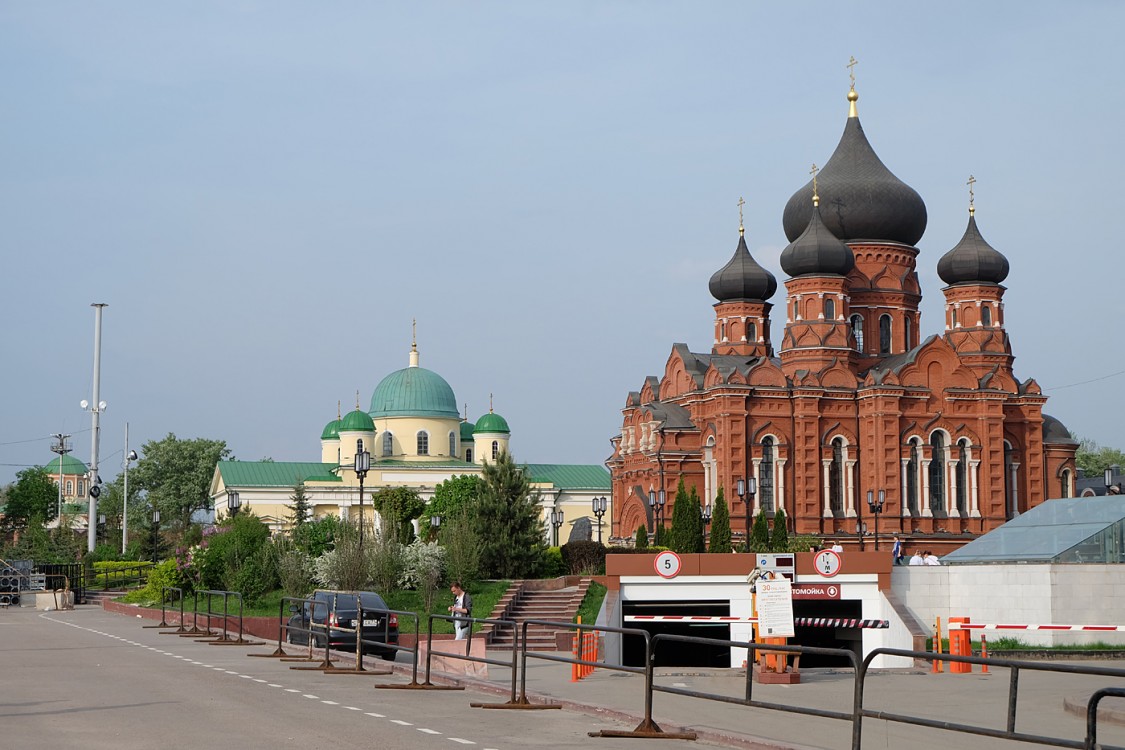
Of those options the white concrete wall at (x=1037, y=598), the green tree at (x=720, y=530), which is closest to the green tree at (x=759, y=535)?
the green tree at (x=720, y=530)

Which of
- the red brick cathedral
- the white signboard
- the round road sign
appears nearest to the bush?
the red brick cathedral

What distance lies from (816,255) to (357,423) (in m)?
40.9

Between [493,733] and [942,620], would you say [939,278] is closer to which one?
[942,620]

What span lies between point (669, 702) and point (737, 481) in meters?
41.1

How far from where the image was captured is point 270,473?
315 ft

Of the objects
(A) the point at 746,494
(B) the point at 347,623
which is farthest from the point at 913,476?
(B) the point at 347,623

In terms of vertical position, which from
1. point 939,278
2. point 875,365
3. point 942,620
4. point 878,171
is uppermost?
point 878,171

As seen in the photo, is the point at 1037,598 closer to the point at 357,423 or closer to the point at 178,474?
Answer: the point at 357,423

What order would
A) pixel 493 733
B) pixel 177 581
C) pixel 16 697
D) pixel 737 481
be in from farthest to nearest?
pixel 737 481
pixel 177 581
pixel 16 697
pixel 493 733

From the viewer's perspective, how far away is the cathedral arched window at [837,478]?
195 feet

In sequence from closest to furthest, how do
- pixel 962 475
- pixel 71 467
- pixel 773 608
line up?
pixel 773 608, pixel 962 475, pixel 71 467

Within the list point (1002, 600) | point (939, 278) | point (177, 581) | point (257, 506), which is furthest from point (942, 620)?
point (257, 506)

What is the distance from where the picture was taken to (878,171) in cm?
6581

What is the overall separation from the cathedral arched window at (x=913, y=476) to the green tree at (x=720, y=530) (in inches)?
543
